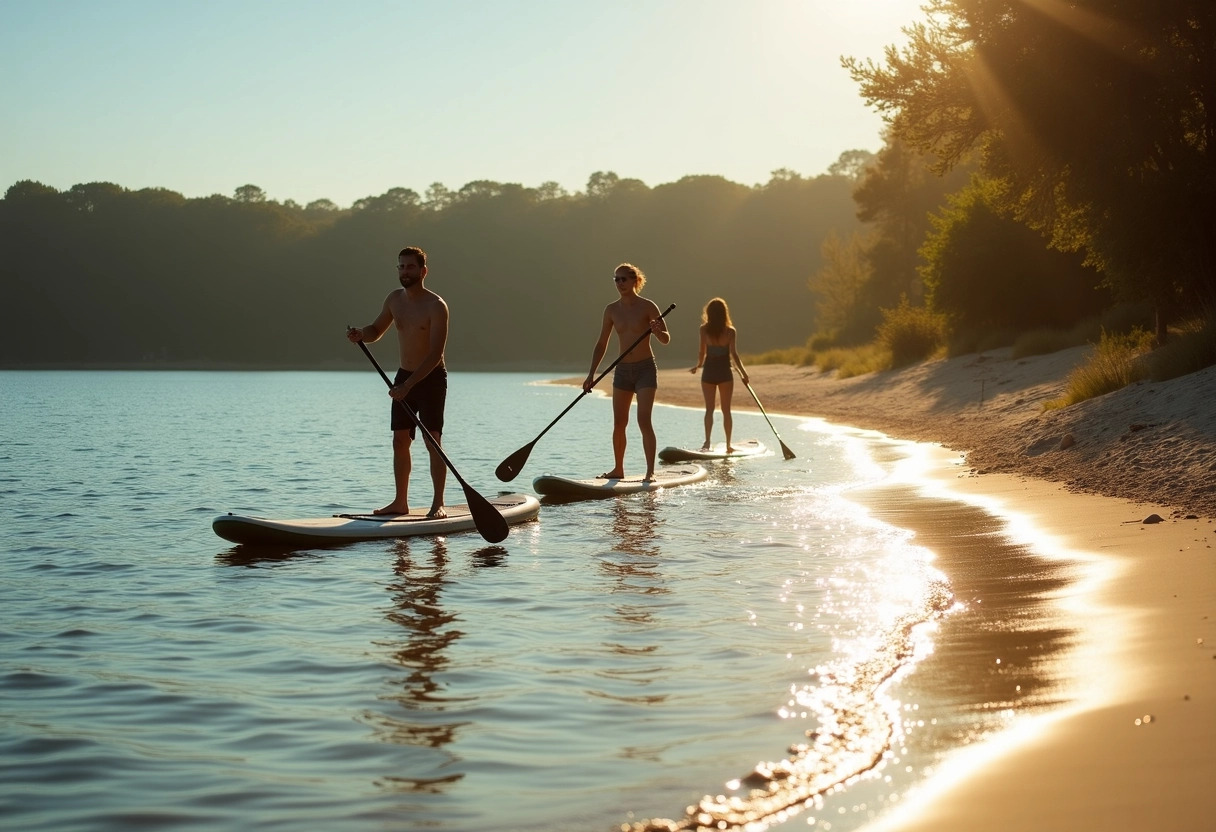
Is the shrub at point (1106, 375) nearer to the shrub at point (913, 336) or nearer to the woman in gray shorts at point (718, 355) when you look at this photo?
the woman in gray shorts at point (718, 355)

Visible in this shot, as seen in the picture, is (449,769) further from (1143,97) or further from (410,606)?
(1143,97)

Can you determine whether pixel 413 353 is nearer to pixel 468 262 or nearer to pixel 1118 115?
pixel 1118 115

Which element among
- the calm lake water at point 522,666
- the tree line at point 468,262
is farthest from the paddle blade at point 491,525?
the tree line at point 468,262

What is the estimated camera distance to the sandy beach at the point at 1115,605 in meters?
3.20

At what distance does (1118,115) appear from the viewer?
15500 millimetres

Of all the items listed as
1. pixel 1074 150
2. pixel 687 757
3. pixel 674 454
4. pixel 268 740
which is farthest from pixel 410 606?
pixel 1074 150

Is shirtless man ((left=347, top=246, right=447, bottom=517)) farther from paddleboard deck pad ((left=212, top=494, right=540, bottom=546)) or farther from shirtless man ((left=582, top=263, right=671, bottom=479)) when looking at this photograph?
shirtless man ((left=582, top=263, right=671, bottom=479))

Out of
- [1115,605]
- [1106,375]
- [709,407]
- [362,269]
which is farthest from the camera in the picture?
[362,269]

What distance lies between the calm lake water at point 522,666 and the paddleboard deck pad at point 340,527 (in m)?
0.14

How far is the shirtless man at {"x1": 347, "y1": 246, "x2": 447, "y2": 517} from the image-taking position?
9.05 m

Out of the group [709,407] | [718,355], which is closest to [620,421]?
[718,355]

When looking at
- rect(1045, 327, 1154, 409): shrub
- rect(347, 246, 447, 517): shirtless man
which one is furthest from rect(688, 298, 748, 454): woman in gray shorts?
rect(347, 246, 447, 517): shirtless man

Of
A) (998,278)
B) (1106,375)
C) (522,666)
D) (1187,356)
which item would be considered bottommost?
(522,666)

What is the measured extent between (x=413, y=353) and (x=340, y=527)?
1.49 metres
